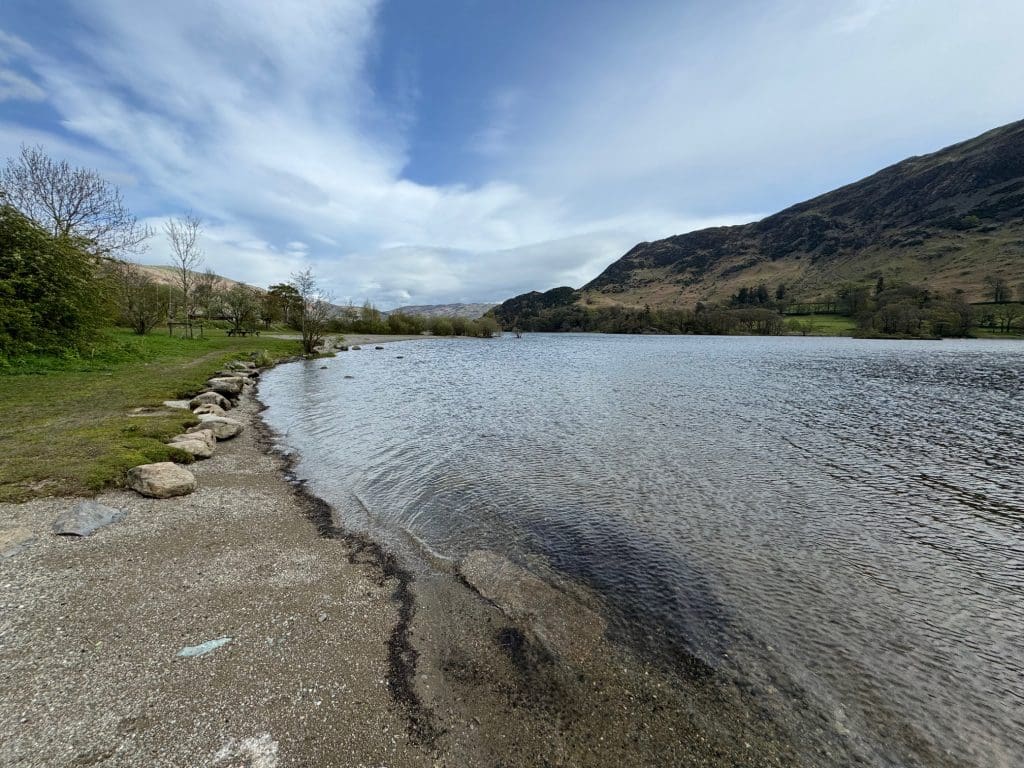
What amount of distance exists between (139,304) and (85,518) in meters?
49.1

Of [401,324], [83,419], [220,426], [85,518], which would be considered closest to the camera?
[85,518]

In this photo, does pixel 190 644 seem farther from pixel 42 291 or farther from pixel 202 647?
pixel 42 291

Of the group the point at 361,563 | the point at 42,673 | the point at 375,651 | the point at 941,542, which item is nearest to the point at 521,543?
the point at 361,563

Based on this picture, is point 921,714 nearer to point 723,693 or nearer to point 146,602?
point 723,693

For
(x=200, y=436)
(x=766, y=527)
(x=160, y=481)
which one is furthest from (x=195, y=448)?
(x=766, y=527)

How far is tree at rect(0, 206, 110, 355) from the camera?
20000mm

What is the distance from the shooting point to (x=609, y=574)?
24.5 feet

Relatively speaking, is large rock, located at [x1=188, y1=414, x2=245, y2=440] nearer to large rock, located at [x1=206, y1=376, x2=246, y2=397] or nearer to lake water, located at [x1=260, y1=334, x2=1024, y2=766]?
lake water, located at [x1=260, y1=334, x2=1024, y2=766]

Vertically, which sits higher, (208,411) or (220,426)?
(208,411)

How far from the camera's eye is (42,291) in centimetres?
2136

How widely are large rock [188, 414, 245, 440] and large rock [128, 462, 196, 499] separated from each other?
4.57 metres

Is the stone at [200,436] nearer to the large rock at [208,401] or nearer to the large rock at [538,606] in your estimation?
the large rock at [208,401]

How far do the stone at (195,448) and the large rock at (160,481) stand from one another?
2.10 metres

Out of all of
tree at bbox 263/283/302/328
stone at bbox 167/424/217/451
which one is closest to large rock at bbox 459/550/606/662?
stone at bbox 167/424/217/451
